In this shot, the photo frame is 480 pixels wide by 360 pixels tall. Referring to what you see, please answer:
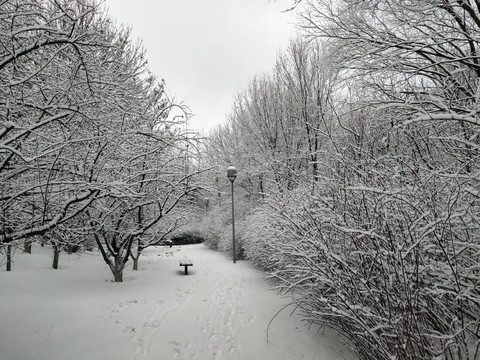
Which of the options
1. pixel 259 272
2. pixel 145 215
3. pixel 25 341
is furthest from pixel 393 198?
pixel 145 215

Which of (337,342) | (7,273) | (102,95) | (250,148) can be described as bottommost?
(337,342)

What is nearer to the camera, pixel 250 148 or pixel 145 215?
pixel 145 215

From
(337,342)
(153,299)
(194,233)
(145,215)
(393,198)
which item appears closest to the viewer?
(393,198)

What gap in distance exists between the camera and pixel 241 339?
376 cm

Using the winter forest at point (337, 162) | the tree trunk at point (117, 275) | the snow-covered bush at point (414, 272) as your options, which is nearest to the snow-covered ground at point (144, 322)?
the tree trunk at point (117, 275)

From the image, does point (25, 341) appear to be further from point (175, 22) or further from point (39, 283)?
point (175, 22)

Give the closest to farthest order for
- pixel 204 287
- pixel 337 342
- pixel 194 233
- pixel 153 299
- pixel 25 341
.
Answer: pixel 25 341
pixel 337 342
pixel 153 299
pixel 204 287
pixel 194 233

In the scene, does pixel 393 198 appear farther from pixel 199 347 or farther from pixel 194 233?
pixel 194 233

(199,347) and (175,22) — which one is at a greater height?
(175,22)

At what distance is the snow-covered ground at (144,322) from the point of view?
10.9 feet

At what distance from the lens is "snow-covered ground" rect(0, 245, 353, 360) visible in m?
3.32

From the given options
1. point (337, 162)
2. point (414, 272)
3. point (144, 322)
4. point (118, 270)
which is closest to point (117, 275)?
point (118, 270)

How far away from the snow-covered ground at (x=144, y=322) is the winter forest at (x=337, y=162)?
1.71 feet

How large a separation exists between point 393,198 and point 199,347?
122 inches
